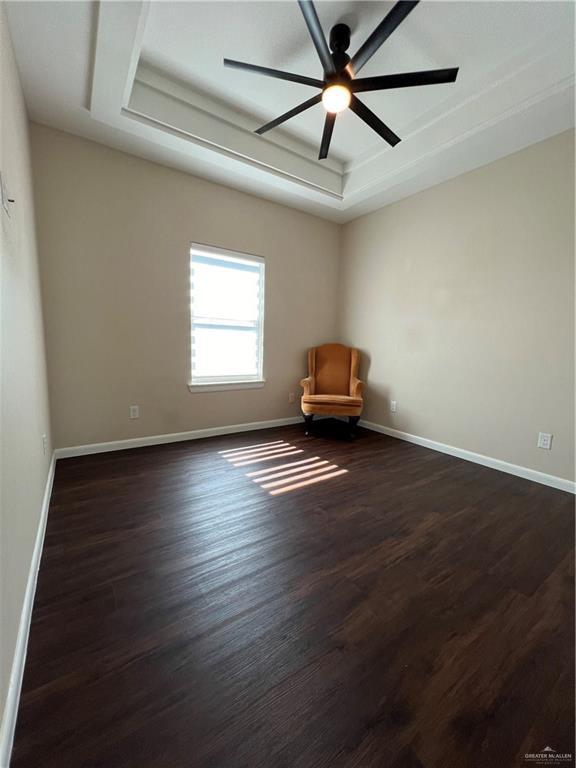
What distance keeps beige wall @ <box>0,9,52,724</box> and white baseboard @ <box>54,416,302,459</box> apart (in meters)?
1.15

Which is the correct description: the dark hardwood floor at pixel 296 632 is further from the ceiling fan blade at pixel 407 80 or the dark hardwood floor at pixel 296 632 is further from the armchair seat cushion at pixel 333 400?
the ceiling fan blade at pixel 407 80

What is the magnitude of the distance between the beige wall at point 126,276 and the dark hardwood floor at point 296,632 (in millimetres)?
1019

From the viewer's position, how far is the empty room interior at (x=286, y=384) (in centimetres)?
100

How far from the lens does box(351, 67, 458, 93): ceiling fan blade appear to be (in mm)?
1756

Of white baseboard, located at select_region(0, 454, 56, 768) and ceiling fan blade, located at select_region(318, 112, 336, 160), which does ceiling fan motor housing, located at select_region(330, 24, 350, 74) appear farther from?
white baseboard, located at select_region(0, 454, 56, 768)

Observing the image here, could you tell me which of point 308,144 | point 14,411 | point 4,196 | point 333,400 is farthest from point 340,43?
point 333,400

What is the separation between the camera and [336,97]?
1.94 meters

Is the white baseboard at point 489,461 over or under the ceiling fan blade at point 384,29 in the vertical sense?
under

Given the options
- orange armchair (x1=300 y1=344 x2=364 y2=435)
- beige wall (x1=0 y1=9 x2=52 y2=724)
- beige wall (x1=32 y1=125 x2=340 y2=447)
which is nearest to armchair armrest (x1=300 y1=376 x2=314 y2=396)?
orange armchair (x1=300 y1=344 x2=364 y2=435)

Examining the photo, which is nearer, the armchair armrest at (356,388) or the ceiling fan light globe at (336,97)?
the ceiling fan light globe at (336,97)

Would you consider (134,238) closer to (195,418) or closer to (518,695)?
(195,418)

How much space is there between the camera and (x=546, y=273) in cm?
255

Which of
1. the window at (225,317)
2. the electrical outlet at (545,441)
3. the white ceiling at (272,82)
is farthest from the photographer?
the window at (225,317)

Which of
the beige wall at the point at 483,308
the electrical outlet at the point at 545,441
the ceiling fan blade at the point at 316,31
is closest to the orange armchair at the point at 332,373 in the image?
the beige wall at the point at 483,308
